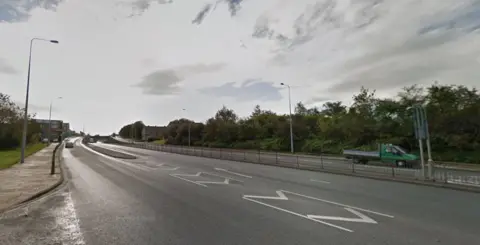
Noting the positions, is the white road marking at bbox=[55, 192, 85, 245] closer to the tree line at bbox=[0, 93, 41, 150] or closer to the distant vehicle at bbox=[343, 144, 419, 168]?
the distant vehicle at bbox=[343, 144, 419, 168]

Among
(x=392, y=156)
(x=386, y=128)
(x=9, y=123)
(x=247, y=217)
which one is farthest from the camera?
(x=9, y=123)

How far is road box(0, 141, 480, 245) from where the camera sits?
20.4ft

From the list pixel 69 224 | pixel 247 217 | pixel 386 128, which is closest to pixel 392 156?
pixel 386 128

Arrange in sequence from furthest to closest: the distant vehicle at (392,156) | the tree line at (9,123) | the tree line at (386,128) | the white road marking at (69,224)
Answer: the tree line at (9,123), the tree line at (386,128), the distant vehicle at (392,156), the white road marking at (69,224)

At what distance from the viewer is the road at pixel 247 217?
20.4ft

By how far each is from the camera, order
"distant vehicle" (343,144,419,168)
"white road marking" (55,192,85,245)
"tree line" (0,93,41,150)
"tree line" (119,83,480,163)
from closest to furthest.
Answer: "white road marking" (55,192,85,245), "distant vehicle" (343,144,419,168), "tree line" (119,83,480,163), "tree line" (0,93,41,150)

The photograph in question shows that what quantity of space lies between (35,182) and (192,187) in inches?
333

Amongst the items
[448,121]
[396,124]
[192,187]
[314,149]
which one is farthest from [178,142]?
[192,187]

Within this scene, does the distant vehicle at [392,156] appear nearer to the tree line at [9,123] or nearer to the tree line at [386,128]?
the tree line at [386,128]

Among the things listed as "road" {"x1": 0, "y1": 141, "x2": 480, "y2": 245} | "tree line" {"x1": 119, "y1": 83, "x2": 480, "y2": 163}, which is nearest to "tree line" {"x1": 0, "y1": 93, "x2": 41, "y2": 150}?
"tree line" {"x1": 119, "y1": 83, "x2": 480, "y2": 163}

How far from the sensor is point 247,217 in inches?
310

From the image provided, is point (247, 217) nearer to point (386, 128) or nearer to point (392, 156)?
point (392, 156)

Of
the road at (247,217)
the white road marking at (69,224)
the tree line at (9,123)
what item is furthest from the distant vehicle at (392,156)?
the tree line at (9,123)

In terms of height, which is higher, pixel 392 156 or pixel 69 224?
pixel 392 156
